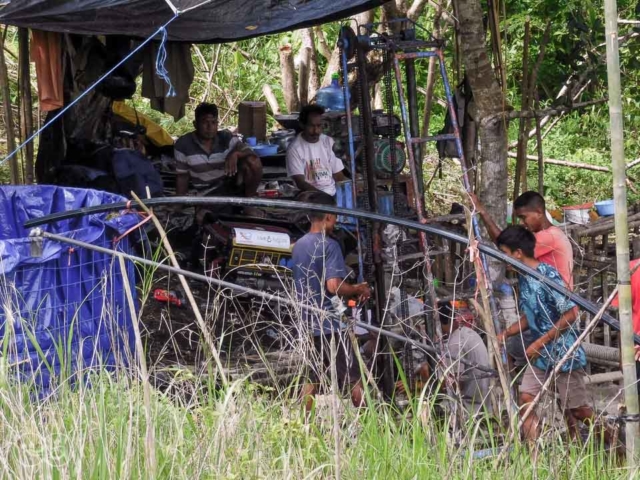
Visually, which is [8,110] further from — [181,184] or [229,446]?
[229,446]

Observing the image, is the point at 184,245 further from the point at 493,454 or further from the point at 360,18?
the point at 493,454

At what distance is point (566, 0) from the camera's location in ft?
26.3

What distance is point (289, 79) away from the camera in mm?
10672

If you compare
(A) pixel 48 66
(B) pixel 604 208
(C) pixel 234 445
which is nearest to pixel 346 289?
(C) pixel 234 445

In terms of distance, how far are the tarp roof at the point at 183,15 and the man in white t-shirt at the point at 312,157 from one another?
907mm

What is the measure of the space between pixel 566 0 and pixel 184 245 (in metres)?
3.54

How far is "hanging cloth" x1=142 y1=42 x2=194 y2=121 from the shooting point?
7.46 metres

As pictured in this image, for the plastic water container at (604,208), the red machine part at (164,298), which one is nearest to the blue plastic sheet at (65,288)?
the red machine part at (164,298)

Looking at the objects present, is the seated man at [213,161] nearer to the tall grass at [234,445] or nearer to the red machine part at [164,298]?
the red machine part at [164,298]

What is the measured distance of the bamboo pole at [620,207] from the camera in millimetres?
3027

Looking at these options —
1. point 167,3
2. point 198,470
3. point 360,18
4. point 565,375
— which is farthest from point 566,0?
point 198,470

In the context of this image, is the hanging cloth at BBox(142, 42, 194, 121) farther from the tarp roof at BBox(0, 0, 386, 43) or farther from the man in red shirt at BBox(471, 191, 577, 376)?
the man in red shirt at BBox(471, 191, 577, 376)

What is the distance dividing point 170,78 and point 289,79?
3203 millimetres

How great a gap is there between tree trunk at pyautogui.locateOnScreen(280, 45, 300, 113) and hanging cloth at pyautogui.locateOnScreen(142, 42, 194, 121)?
2862mm
